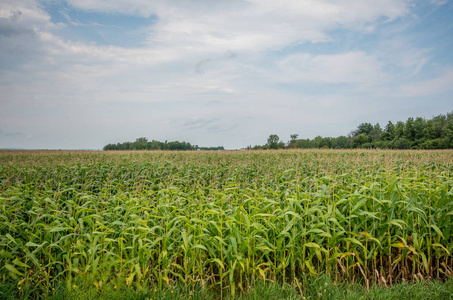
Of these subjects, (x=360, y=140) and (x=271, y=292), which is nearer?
(x=271, y=292)

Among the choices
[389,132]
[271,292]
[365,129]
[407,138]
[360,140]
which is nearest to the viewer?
[271,292]

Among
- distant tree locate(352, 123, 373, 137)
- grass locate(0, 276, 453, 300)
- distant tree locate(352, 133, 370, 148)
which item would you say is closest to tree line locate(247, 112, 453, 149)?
distant tree locate(352, 133, 370, 148)

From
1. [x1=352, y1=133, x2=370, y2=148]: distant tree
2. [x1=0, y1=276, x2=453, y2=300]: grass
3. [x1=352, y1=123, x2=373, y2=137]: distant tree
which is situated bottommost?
[x1=0, y1=276, x2=453, y2=300]: grass

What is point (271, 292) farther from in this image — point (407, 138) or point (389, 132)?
point (389, 132)

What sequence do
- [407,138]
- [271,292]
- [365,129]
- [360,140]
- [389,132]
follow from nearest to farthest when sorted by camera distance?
1. [271,292]
2. [407,138]
3. [389,132]
4. [360,140]
5. [365,129]

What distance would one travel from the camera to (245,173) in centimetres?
1138

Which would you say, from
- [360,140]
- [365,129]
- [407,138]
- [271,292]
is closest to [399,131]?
[407,138]

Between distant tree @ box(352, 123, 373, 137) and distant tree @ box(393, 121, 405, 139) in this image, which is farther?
distant tree @ box(352, 123, 373, 137)

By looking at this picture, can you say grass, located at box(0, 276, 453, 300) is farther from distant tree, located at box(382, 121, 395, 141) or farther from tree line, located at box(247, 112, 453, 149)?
distant tree, located at box(382, 121, 395, 141)

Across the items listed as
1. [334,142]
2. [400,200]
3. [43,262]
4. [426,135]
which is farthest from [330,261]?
[334,142]

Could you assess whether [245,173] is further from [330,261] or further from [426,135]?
[426,135]

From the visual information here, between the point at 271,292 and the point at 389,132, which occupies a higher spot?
the point at 389,132

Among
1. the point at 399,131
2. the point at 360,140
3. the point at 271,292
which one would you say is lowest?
the point at 271,292

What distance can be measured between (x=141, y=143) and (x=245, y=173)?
3923 centimetres
